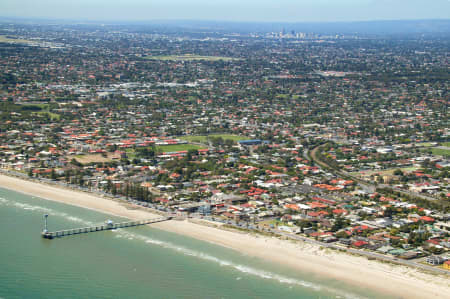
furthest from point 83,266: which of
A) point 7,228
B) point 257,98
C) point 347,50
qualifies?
point 347,50

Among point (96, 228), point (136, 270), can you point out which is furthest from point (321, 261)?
point (96, 228)

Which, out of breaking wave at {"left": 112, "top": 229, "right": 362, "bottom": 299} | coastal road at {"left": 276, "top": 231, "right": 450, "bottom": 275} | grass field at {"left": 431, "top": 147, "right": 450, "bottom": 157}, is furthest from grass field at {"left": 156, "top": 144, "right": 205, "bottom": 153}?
coastal road at {"left": 276, "top": 231, "right": 450, "bottom": 275}

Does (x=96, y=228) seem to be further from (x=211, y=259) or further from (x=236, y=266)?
(x=236, y=266)

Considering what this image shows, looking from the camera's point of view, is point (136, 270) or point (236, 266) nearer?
point (136, 270)

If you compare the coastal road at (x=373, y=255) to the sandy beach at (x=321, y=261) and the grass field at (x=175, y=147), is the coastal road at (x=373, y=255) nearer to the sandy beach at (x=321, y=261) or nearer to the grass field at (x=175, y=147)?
the sandy beach at (x=321, y=261)

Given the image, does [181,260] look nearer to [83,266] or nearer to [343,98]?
[83,266]

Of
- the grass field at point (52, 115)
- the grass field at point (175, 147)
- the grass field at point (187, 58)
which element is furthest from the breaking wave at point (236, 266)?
the grass field at point (187, 58)
